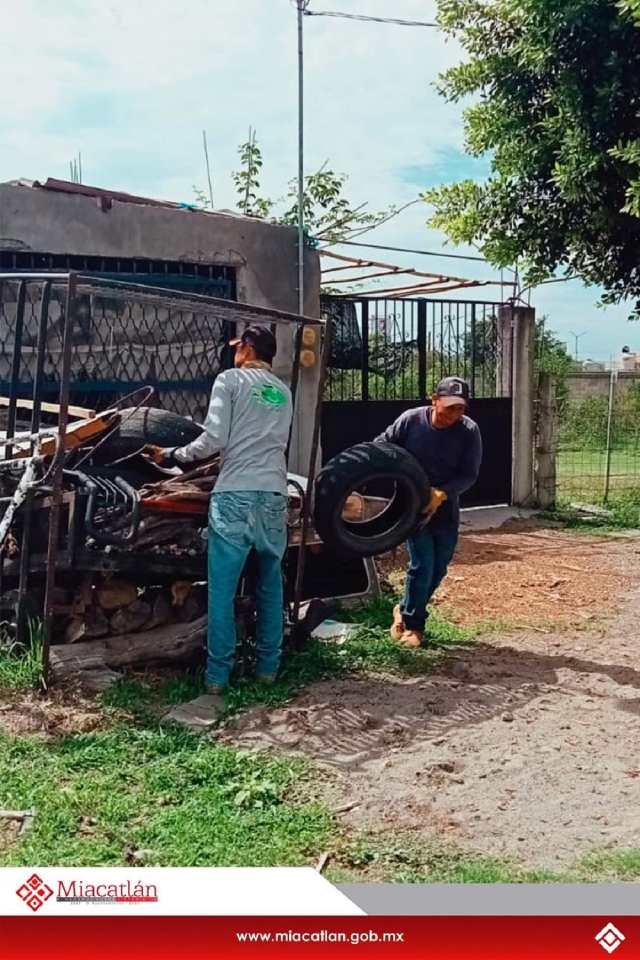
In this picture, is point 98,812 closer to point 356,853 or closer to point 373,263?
point 356,853

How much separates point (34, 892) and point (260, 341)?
2.95m

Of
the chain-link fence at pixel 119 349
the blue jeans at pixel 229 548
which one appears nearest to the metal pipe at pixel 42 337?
the blue jeans at pixel 229 548

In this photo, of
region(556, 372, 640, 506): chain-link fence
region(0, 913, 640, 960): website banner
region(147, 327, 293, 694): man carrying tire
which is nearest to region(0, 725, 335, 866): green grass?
region(0, 913, 640, 960): website banner

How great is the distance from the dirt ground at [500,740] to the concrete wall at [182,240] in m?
3.37

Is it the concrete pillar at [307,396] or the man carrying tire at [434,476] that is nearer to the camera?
the man carrying tire at [434,476]

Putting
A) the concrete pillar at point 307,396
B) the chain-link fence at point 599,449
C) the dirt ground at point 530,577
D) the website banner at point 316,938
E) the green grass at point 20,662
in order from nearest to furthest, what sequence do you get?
the website banner at point 316,938 < the green grass at point 20,662 < the dirt ground at point 530,577 < the concrete pillar at point 307,396 < the chain-link fence at point 599,449

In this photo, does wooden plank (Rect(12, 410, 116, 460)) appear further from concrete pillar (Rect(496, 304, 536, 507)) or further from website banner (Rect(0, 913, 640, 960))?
concrete pillar (Rect(496, 304, 536, 507))

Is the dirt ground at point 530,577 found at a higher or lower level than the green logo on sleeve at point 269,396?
lower

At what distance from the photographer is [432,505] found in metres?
5.58

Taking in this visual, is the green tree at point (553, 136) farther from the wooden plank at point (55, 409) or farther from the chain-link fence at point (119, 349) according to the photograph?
the wooden plank at point (55, 409)

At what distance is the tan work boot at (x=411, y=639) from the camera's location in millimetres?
5840

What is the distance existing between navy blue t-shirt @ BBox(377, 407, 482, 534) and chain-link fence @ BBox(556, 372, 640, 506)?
6.37 metres

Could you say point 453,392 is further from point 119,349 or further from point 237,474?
point 119,349

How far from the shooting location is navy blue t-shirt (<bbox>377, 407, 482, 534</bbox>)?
575 centimetres
